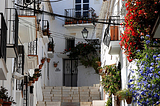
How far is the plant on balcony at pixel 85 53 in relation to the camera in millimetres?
28953

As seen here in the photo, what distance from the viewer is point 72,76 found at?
30.6 meters

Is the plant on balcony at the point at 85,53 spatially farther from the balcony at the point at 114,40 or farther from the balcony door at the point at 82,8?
the balcony at the point at 114,40

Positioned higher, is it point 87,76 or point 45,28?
point 45,28

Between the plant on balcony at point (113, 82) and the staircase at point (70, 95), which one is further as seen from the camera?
the staircase at point (70, 95)

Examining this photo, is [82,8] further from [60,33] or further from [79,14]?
[60,33]

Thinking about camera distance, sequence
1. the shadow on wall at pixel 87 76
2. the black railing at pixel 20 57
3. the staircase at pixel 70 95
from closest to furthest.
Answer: the black railing at pixel 20 57 → the staircase at pixel 70 95 → the shadow on wall at pixel 87 76

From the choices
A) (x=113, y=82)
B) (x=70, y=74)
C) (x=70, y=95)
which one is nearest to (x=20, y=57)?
(x=113, y=82)

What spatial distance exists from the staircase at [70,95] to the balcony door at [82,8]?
8651mm

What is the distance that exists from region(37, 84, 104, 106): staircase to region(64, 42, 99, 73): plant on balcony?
4.37 metres

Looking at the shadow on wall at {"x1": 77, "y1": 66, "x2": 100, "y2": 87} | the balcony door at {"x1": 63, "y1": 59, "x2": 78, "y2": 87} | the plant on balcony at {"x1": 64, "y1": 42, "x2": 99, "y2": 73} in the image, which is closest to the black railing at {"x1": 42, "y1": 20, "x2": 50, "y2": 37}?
the plant on balcony at {"x1": 64, "y1": 42, "x2": 99, "y2": 73}

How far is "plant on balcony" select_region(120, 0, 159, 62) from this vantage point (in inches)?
379

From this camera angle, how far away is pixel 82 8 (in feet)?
103

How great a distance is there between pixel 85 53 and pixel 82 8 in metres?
4.64

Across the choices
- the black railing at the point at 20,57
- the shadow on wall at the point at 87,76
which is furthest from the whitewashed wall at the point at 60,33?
the black railing at the point at 20,57
